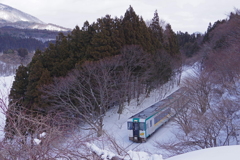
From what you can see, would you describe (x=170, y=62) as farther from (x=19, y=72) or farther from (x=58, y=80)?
(x=19, y=72)

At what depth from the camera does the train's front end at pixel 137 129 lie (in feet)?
45.5

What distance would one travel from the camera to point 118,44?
55.8 feet

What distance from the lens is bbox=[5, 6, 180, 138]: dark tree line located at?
14586 millimetres

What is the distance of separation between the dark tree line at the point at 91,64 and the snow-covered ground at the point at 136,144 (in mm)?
1438

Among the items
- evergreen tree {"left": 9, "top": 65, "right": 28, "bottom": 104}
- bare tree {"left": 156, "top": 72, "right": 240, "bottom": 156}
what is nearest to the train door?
bare tree {"left": 156, "top": 72, "right": 240, "bottom": 156}

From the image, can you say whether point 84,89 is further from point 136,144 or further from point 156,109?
point 156,109

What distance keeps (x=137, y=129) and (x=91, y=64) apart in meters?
5.34

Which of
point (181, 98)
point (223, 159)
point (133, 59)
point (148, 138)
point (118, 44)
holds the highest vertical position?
point (118, 44)

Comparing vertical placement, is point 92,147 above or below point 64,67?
below

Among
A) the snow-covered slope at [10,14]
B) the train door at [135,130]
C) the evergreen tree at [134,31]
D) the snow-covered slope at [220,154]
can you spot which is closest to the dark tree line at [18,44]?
the evergreen tree at [134,31]

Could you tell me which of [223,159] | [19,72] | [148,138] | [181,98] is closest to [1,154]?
[223,159]

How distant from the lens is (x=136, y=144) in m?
14.1

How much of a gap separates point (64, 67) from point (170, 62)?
12316 millimetres

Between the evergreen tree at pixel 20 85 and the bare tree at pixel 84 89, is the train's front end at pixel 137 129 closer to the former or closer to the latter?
the bare tree at pixel 84 89
